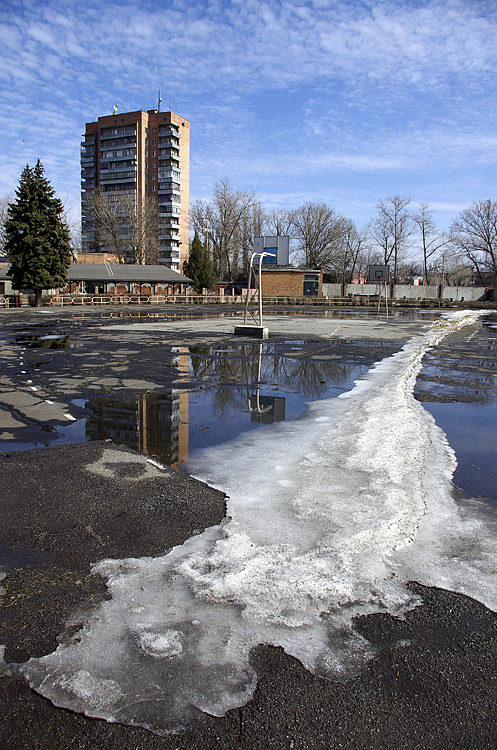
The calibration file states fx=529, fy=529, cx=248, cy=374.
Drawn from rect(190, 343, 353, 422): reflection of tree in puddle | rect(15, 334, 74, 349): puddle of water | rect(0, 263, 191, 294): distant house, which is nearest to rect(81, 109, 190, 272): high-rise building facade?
rect(0, 263, 191, 294): distant house

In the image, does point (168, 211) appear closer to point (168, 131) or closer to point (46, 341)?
point (168, 131)

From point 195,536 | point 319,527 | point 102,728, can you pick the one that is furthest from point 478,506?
point 102,728

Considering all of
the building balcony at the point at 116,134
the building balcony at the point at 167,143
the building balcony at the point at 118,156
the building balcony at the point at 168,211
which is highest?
the building balcony at the point at 116,134

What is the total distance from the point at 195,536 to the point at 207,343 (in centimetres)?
1372

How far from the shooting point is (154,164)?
103 m

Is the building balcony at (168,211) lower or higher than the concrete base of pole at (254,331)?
higher

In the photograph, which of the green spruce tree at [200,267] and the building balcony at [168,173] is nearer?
the green spruce tree at [200,267]

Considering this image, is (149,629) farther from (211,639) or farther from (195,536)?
(195,536)

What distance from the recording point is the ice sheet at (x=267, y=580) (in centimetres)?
238

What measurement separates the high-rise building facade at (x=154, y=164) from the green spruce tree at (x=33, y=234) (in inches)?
2279

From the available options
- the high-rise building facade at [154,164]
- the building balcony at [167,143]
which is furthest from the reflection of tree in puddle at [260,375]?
the building balcony at [167,143]

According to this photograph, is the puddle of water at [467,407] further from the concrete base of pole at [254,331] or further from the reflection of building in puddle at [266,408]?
the concrete base of pole at [254,331]

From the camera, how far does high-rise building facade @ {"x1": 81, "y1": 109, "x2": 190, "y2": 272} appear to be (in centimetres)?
10100

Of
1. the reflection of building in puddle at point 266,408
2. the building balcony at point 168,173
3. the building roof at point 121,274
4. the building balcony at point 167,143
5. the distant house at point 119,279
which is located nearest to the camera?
the reflection of building in puddle at point 266,408
